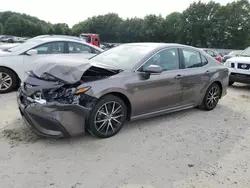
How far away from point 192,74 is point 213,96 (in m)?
1.04

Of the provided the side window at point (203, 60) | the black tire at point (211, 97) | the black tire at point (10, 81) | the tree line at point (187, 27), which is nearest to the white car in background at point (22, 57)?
the black tire at point (10, 81)

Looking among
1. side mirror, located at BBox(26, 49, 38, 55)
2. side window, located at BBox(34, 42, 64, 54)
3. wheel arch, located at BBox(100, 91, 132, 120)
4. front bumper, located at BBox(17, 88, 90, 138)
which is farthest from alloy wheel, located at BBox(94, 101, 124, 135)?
side window, located at BBox(34, 42, 64, 54)

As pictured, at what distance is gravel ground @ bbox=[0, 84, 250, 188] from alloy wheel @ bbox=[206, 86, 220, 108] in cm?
88

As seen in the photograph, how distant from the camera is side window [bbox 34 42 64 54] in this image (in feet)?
19.9

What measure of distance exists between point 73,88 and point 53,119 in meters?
0.49

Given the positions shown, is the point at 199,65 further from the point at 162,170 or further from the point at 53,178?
the point at 53,178

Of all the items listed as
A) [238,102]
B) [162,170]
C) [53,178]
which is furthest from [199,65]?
[53,178]

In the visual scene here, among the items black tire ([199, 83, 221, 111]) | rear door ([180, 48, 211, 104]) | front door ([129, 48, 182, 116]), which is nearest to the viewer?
front door ([129, 48, 182, 116])

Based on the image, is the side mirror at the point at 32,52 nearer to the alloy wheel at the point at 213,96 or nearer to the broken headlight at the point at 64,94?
the broken headlight at the point at 64,94

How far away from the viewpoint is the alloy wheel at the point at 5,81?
5.58 m

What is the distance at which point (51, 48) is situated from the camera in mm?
6227

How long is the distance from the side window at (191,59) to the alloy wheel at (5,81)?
4171 millimetres

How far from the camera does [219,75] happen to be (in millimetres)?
5188

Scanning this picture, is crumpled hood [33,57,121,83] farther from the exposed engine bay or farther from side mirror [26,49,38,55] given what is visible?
side mirror [26,49,38,55]
